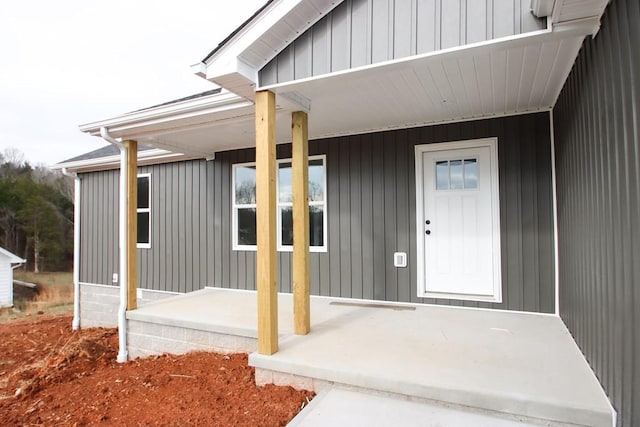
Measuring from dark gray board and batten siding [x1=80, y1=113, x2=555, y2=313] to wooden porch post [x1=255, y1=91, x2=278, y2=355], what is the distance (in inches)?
76.3

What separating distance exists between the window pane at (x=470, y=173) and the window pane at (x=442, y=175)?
0.67 feet

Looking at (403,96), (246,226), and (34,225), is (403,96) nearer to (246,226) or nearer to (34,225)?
(246,226)

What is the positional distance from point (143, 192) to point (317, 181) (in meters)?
3.51

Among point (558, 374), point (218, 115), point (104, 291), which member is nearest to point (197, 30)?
point (104, 291)

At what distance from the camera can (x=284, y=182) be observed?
500 cm

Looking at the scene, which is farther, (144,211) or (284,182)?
(144,211)

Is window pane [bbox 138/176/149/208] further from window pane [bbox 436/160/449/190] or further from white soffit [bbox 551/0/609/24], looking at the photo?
white soffit [bbox 551/0/609/24]

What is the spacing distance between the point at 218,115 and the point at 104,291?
5.09m

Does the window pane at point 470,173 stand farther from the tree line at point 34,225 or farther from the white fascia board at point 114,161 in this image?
the tree line at point 34,225

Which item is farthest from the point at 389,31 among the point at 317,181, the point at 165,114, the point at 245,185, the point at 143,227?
the point at 143,227

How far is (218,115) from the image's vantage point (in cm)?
348

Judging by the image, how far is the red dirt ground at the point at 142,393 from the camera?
2318 mm

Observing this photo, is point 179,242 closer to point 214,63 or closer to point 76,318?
point 76,318

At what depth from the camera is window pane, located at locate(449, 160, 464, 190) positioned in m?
3.93
